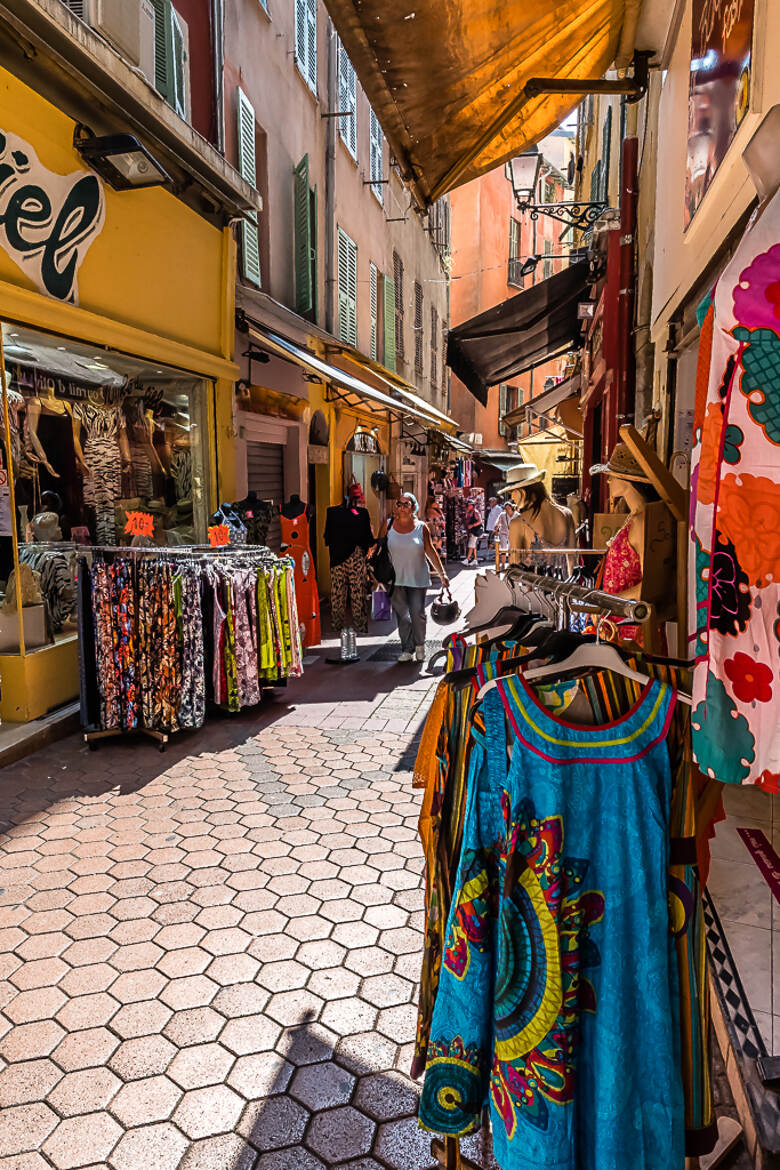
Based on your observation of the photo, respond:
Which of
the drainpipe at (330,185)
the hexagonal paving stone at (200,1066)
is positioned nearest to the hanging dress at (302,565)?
the drainpipe at (330,185)

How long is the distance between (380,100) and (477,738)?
11.2 ft

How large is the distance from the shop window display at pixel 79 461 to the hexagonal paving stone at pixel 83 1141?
13.3 ft

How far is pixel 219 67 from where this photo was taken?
8336mm

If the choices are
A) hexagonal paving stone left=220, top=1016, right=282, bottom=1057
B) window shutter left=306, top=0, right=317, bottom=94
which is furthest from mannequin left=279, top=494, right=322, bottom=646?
window shutter left=306, top=0, right=317, bottom=94

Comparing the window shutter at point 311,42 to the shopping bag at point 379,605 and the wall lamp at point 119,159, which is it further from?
the shopping bag at point 379,605

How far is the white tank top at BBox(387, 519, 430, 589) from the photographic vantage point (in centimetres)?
802

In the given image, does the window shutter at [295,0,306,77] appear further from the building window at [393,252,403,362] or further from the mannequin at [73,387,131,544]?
the mannequin at [73,387,131,544]

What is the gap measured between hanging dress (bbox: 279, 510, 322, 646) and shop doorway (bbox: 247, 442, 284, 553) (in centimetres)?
104

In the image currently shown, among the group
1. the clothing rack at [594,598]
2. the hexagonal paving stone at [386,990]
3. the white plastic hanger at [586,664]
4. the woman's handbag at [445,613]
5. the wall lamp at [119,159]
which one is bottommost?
the hexagonal paving stone at [386,990]

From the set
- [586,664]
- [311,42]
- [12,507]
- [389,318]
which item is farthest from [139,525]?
[389,318]

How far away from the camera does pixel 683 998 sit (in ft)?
5.48

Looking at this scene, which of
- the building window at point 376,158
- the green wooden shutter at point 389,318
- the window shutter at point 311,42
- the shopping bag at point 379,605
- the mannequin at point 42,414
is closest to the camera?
the mannequin at point 42,414

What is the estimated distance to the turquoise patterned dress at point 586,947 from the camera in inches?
63.2

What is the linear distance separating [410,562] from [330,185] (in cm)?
783
